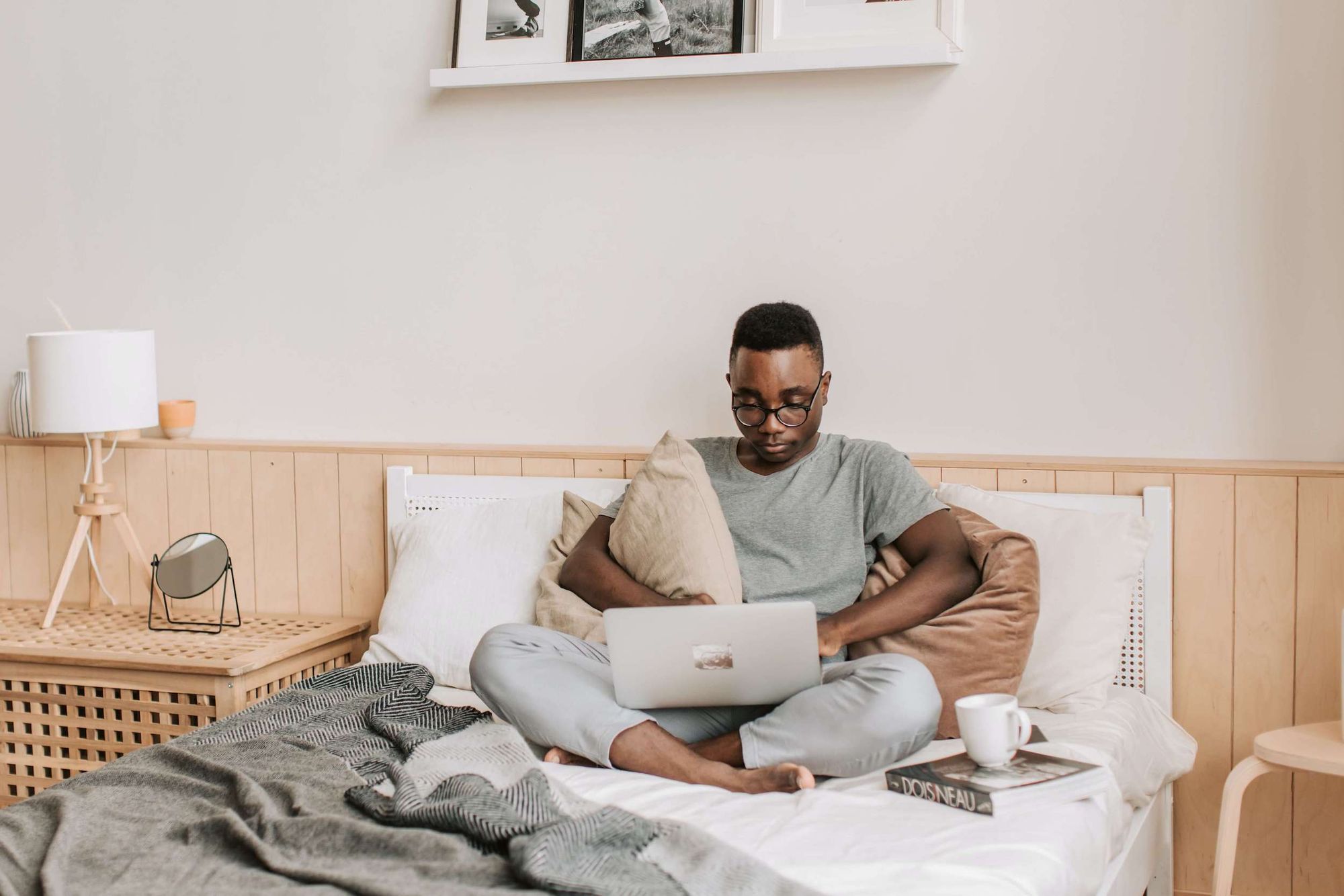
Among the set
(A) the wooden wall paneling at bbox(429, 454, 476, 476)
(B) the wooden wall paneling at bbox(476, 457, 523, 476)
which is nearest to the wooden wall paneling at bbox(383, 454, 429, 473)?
(A) the wooden wall paneling at bbox(429, 454, 476, 476)

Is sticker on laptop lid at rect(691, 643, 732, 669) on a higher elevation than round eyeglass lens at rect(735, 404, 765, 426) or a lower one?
lower

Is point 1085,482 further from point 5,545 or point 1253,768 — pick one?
point 5,545

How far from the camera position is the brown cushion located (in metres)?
2.02

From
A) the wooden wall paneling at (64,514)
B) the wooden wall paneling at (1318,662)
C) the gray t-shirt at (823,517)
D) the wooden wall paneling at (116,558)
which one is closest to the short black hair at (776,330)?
the gray t-shirt at (823,517)

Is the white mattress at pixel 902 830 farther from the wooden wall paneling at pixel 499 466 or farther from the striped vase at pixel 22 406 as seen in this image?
the striped vase at pixel 22 406

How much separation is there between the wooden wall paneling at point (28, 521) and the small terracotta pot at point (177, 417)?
13.9 inches

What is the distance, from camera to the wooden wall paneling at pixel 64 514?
3027 millimetres

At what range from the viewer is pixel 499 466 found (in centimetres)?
271

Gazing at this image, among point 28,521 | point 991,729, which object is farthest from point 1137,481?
point 28,521

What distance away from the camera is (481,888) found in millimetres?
1270

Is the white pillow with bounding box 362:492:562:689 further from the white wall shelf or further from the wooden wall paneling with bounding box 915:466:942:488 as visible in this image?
the white wall shelf

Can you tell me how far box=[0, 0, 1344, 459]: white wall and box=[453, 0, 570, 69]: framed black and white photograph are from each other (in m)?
0.08

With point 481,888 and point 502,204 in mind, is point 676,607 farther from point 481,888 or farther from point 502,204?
point 502,204

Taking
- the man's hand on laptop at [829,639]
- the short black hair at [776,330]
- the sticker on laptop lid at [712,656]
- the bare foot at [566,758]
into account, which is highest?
the short black hair at [776,330]
